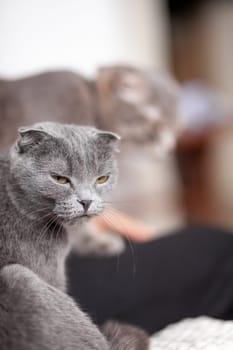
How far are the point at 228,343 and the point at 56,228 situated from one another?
0.42 meters

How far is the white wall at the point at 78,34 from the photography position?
2.96 m

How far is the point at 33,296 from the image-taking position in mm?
838

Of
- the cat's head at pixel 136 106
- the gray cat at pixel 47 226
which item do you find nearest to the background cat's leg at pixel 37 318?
the gray cat at pixel 47 226

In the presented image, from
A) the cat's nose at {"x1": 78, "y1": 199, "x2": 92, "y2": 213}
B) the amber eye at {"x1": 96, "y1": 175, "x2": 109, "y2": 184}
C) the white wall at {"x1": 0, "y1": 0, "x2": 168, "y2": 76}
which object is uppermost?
the white wall at {"x1": 0, "y1": 0, "x2": 168, "y2": 76}

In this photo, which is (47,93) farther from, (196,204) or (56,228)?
(196,204)

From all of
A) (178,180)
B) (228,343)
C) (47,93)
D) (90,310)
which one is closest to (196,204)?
(178,180)

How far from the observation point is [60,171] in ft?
3.03

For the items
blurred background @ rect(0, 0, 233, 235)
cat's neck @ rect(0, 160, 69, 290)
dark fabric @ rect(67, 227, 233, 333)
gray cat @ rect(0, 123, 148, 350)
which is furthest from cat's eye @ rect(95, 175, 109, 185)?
blurred background @ rect(0, 0, 233, 235)

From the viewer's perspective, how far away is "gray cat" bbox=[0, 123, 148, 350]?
2.70 feet

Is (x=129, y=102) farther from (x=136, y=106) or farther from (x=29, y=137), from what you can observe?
(x=29, y=137)

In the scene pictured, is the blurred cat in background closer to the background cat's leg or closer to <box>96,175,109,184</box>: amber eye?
<box>96,175,109,184</box>: amber eye

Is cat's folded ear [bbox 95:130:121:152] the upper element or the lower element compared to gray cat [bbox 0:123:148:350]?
upper

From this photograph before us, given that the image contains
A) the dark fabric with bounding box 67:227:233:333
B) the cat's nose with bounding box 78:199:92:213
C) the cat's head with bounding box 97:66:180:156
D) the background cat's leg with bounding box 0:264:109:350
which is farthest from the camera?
the cat's head with bounding box 97:66:180:156

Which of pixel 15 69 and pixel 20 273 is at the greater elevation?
pixel 15 69
